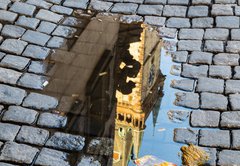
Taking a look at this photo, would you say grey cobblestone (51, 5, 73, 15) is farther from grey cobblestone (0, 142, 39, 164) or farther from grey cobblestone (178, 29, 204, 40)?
grey cobblestone (0, 142, 39, 164)

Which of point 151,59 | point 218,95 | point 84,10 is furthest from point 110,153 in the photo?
point 84,10

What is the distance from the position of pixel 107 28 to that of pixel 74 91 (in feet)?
5.18

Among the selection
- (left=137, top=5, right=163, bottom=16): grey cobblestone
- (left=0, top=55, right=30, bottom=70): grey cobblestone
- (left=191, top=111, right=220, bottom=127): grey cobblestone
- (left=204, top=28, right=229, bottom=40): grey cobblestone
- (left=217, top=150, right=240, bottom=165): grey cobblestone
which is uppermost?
(left=137, top=5, right=163, bottom=16): grey cobblestone

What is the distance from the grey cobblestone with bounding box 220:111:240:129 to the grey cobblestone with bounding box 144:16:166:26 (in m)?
2.32

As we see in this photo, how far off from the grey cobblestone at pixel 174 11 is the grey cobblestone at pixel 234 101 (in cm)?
→ 219

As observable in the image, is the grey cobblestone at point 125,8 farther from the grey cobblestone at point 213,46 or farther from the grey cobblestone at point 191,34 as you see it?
the grey cobblestone at point 213,46

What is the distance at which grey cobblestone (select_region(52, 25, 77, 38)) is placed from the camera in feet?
23.6

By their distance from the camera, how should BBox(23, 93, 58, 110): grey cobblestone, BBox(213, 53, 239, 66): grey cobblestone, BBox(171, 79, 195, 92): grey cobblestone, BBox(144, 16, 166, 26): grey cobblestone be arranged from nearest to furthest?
BBox(23, 93, 58, 110): grey cobblestone, BBox(171, 79, 195, 92): grey cobblestone, BBox(213, 53, 239, 66): grey cobblestone, BBox(144, 16, 166, 26): grey cobblestone

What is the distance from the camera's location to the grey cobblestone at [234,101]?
19.0 ft

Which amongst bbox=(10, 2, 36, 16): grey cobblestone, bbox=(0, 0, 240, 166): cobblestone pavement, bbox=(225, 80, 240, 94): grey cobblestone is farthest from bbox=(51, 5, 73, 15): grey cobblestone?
bbox=(225, 80, 240, 94): grey cobblestone

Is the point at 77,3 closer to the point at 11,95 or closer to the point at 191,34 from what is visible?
the point at 191,34

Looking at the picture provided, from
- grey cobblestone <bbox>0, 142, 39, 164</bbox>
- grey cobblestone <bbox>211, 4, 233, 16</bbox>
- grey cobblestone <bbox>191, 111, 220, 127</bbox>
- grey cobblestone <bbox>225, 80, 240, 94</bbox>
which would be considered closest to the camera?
grey cobblestone <bbox>0, 142, 39, 164</bbox>

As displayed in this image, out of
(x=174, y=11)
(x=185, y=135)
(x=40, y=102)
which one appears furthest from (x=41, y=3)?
(x=185, y=135)

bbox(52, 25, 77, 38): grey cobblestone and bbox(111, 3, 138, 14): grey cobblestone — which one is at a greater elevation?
bbox(111, 3, 138, 14): grey cobblestone
